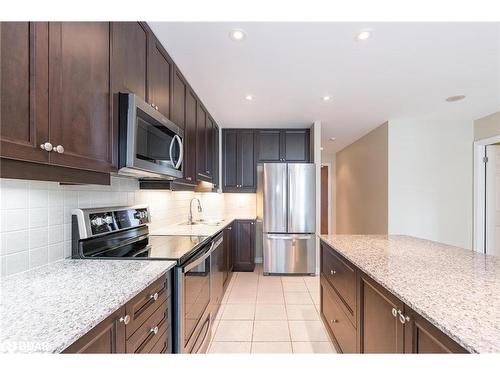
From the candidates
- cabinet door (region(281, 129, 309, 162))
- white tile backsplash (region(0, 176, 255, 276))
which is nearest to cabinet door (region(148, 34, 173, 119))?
white tile backsplash (region(0, 176, 255, 276))

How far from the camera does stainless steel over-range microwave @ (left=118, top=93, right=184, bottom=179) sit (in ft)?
4.48

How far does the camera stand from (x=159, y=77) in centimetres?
185

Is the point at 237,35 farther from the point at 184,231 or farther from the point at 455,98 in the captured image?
the point at 455,98

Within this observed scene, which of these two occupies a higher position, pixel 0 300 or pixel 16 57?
pixel 16 57

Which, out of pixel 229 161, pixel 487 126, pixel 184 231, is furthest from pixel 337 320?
pixel 487 126

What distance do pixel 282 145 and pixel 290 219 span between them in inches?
49.4

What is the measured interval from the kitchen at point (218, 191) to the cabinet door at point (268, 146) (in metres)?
0.07

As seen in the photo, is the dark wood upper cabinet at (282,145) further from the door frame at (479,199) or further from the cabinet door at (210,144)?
the door frame at (479,199)

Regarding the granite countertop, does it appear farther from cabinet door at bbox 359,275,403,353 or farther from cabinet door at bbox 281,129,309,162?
cabinet door at bbox 281,129,309,162

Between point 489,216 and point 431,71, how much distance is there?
8.96 feet

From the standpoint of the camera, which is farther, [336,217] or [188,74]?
[336,217]

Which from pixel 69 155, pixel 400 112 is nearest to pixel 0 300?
pixel 69 155

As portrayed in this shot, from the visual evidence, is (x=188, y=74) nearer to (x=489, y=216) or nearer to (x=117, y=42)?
(x=117, y=42)

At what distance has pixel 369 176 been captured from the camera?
4.52m
